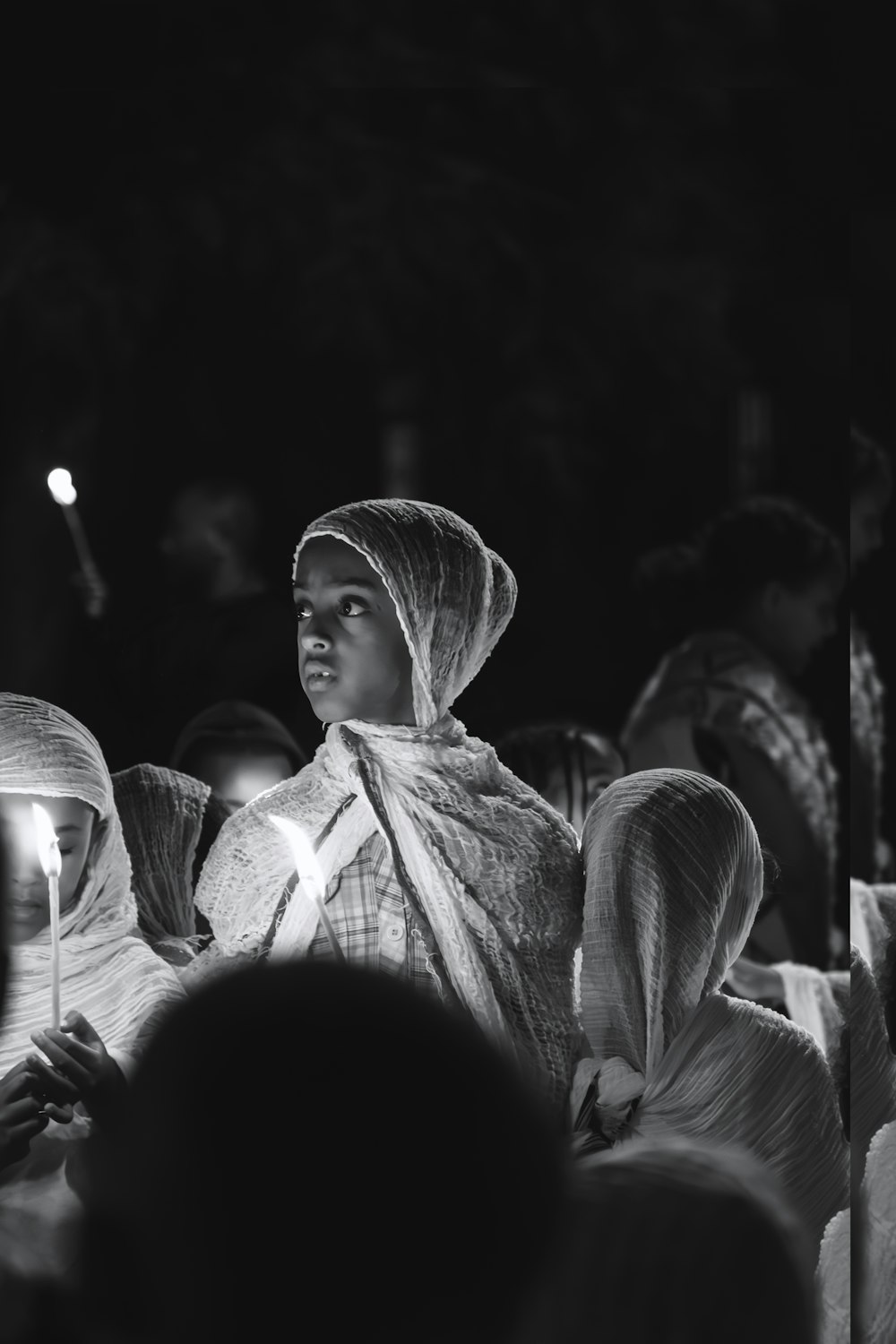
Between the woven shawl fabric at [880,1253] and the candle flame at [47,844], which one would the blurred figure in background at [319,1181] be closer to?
the candle flame at [47,844]

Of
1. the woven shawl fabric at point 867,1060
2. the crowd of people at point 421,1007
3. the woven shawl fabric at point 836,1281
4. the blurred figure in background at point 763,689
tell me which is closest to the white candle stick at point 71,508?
the crowd of people at point 421,1007

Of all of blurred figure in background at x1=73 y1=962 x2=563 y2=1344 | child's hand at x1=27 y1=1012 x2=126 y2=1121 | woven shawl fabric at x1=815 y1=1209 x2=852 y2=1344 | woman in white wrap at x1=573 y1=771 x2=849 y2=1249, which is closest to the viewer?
blurred figure in background at x1=73 y1=962 x2=563 y2=1344

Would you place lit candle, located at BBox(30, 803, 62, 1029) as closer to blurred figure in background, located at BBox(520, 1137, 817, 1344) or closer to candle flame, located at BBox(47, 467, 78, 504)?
candle flame, located at BBox(47, 467, 78, 504)

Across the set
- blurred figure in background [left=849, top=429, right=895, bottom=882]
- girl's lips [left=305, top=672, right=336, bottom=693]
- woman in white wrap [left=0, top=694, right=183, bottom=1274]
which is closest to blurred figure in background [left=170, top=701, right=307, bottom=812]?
woman in white wrap [left=0, top=694, right=183, bottom=1274]

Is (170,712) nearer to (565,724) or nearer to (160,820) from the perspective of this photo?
(160,820)

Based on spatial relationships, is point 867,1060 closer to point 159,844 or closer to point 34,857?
point 159,844

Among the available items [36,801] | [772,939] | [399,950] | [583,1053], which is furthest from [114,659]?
[772,939]

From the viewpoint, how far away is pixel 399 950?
1.73 meters

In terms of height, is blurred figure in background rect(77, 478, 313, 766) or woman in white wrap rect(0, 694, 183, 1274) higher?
blurred figure in background rect(77, 478, 313, 766)

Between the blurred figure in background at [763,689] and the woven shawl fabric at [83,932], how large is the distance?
837 millimetres

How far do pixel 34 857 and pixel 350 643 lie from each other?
0.40 m

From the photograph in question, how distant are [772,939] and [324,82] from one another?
4.48 feet

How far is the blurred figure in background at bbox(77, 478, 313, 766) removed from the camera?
79.9 inches

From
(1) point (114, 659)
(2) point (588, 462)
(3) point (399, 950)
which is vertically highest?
(2) point (588, 462)
